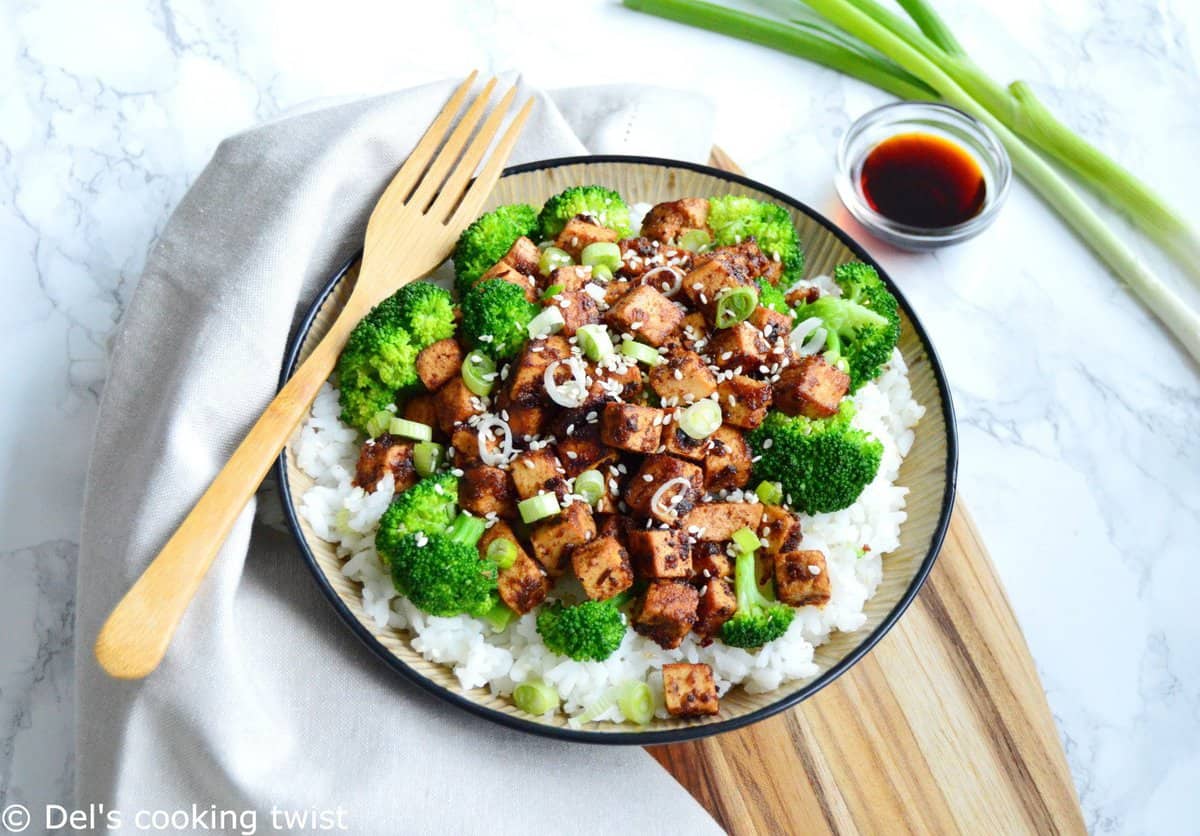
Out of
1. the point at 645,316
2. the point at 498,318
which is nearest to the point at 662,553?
the point at 645,316

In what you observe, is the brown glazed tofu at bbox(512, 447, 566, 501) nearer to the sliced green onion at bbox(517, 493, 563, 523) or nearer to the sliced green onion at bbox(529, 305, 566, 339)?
the sliced green onion at bbox(517, 493, 563, 523)

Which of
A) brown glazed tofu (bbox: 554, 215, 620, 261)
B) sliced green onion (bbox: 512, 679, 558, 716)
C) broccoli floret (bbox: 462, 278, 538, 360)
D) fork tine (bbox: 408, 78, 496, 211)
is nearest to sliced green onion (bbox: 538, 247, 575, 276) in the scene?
brown glazed tofu (bbox: 554, 215, 620, 261)

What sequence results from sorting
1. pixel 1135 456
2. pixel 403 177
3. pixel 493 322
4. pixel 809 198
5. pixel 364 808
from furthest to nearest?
pixel 809 198 < pixel 1135 456 < pixel 403 177 < pixel 493 322 < pixel 364 808

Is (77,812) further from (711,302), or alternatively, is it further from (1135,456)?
(1135,456)

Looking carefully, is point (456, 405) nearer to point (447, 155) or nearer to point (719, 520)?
point (719, 520)

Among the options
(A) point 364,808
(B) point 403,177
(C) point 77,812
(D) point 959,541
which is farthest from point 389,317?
(D) point 959,541
